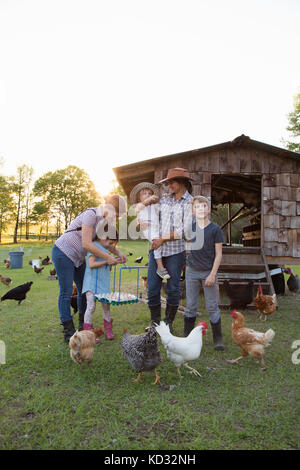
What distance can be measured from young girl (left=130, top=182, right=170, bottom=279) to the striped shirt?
2.10 feet

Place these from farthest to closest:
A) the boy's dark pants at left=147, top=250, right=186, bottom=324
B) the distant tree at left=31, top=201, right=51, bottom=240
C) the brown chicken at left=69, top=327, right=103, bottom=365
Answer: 1. the distant tree at left=31, top=201, right=51, bottom=240
2. the boy's dark pants at left=147, top=250, right=186, bottom=324
3. the brown chicken at left=69, top=327, right=103, bottom=365

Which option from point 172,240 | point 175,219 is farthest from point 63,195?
point 172,240

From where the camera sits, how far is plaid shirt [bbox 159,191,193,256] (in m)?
4.28

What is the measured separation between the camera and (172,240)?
4.25 metres

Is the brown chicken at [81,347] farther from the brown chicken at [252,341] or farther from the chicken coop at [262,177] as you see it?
the chicken coop at [262,177]

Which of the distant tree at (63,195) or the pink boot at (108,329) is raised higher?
the distant tree at (63,195)

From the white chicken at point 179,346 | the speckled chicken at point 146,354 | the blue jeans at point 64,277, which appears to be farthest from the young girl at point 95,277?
the white chicken at point 179,346

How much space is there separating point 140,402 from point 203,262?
79.1 inches

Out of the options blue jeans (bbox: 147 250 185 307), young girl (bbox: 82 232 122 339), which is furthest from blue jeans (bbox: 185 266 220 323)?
young girl (bbox: 82 232 122 339)

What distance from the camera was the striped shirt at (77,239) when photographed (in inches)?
158

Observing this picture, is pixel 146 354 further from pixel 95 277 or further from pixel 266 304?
pixel 266 304

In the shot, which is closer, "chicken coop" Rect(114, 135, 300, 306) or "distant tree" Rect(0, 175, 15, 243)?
"chicken coop" Rect(114, 135, 300, 306)

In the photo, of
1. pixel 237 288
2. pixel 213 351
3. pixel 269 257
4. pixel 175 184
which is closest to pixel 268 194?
pixel 269 257

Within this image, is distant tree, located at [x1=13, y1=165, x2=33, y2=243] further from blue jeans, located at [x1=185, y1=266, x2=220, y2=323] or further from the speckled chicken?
the speckled chicken
